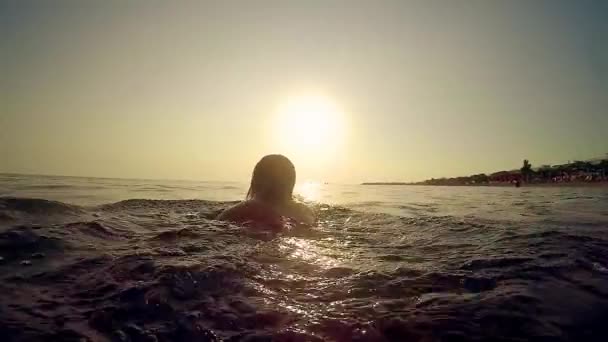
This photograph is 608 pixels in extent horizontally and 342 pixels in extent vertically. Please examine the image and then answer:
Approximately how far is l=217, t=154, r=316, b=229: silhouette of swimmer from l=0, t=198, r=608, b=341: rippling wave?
3.00 ft

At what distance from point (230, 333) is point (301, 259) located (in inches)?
90.8

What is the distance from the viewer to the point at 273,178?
805 centimetres

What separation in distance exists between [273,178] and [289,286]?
14.1ft

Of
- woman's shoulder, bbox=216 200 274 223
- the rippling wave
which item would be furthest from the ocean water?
woman's shoulder, bbox=216 200 274 223

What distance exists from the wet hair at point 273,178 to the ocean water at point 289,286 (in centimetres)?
146

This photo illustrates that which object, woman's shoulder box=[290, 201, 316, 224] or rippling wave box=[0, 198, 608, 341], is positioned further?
woman's shoulder box=[290, 201, 316, 224]

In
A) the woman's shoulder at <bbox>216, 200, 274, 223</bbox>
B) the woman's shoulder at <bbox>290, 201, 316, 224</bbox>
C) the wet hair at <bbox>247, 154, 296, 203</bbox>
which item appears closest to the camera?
the woman's shoulder at <bbox>216, 200, 274, 223</bbox>

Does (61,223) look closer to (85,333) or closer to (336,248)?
(85,333)

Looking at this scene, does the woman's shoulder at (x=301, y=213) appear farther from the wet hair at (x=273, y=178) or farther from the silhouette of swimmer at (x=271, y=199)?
the wet hair at (x=273, y=178)

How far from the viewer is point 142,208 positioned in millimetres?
10062

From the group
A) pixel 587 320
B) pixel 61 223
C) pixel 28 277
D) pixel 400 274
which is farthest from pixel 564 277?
pixel 61 223

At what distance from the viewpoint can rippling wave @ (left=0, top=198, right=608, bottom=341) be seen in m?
2.92

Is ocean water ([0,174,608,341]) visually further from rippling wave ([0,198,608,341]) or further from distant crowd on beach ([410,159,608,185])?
distant crowd on beach ([410,159,608,185])

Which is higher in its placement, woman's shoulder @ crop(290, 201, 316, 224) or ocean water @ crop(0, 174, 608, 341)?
woman's shoulder @ crop(290, 201, 316, 224)
